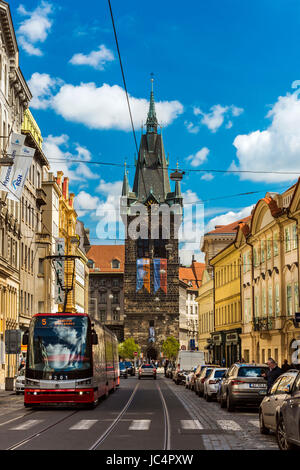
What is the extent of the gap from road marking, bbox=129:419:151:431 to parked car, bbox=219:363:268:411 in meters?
3.74

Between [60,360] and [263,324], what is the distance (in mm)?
27329

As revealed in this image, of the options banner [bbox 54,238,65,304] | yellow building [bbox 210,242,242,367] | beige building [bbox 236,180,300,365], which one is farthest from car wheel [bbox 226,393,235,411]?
banner [bbox 54,238,65,304]

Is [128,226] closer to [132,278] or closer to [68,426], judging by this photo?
[132,278]

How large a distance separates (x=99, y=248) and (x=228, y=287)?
98.6 meters

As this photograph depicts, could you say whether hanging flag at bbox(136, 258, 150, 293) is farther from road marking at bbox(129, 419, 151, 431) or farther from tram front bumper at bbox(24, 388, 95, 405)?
road marking at bbox(129, 419, 151, 431)

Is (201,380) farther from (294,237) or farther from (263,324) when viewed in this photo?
(263,324)

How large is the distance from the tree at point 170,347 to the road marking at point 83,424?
106230 mm

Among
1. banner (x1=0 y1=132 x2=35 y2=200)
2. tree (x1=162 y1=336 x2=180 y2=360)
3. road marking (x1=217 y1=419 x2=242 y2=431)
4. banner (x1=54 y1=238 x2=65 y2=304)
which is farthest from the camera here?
tree (x1=162 y1=336 x2=180 y2=360)

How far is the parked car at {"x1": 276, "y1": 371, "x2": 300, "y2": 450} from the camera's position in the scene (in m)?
12.3

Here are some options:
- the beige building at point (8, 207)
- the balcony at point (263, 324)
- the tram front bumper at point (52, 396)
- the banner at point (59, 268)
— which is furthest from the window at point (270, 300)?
the tram front bumper at point (52, 396)

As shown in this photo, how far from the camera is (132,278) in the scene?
135375 mm

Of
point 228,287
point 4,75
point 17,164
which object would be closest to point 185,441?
point 17,164
